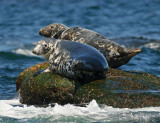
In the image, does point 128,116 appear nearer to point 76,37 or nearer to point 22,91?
point 22,91

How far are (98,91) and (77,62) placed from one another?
650mm

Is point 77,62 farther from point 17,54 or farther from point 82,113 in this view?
point 17,54

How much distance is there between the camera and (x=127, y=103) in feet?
22.5

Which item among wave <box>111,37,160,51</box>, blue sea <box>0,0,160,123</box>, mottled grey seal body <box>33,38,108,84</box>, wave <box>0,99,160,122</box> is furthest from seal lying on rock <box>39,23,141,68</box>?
wave <box>111,37,160,51</box>

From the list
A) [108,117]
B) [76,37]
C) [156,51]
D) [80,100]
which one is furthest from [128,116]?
[156,51]

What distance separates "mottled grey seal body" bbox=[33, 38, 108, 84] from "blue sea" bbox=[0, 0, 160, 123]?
653mm

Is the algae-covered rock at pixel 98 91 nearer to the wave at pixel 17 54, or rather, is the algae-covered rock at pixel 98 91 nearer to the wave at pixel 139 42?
the wave at pixel 17 54

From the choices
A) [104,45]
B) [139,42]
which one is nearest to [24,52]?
[139,42]

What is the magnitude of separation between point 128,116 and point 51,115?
4.18 feet

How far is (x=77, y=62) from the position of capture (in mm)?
7016

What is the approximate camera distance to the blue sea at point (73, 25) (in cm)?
642

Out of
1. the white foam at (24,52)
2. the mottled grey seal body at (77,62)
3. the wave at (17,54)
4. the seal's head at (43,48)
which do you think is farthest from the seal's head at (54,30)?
the white foam at (24,52)

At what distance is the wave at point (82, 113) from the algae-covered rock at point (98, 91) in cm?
18

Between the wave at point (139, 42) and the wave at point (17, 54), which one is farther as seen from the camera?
the wave at point (139, 42)
